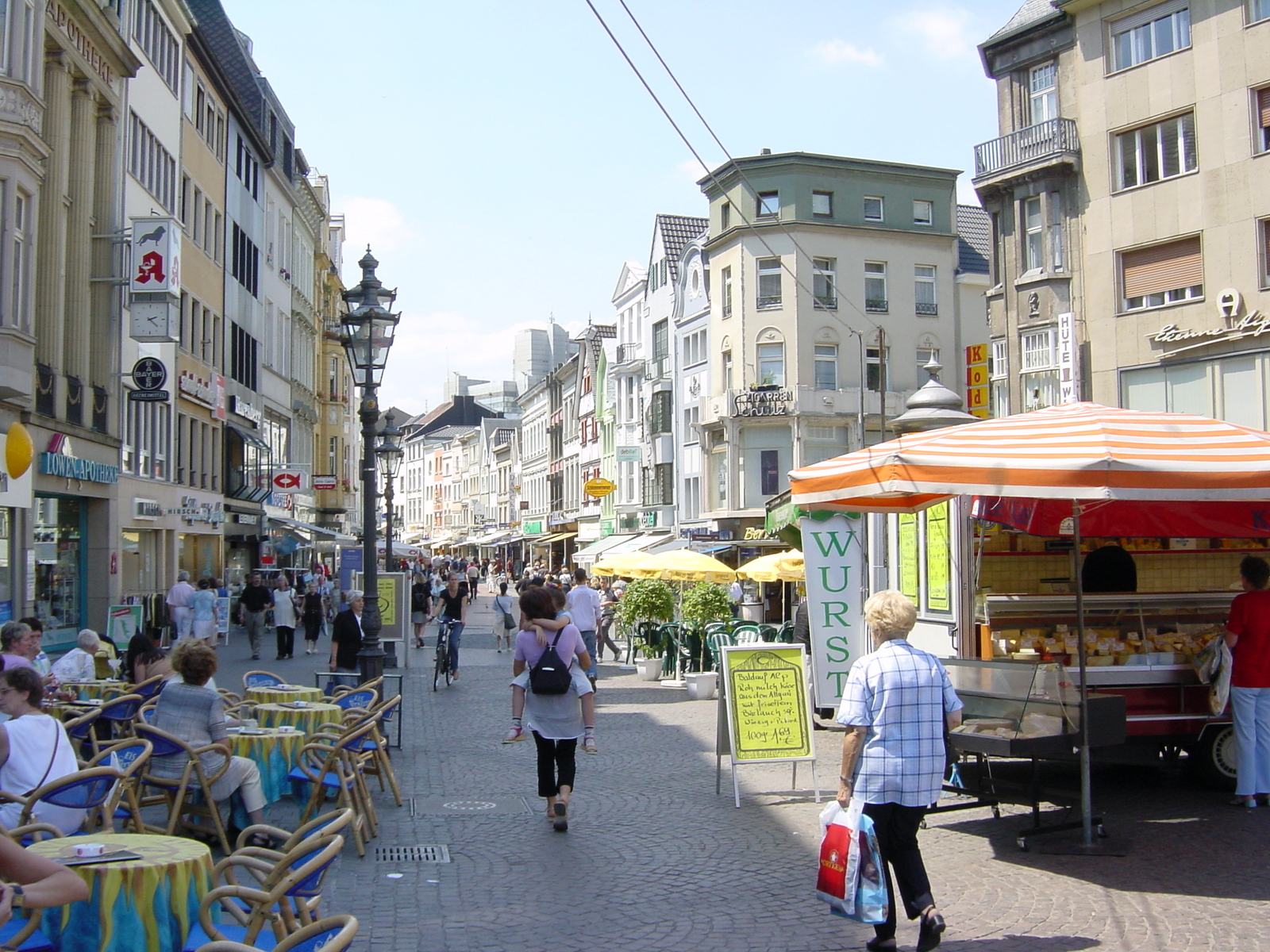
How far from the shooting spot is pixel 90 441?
22438mm

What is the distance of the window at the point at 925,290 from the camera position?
160ft

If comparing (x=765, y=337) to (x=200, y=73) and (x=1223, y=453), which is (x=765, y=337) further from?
(x=1223, y=453)

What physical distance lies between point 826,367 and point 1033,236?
52.2 feet

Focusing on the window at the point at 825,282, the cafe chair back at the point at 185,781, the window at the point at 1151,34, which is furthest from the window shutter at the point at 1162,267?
the cafe chair back at the point at 185,781

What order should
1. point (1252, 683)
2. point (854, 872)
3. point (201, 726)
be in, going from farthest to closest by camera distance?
point (1252, 683)
point (201, 726)
point (854, 872)

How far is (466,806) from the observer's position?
10070mm

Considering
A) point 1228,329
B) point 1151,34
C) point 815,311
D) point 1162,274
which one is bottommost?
point 1228,329

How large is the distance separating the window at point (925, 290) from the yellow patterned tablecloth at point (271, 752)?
42.6 meters

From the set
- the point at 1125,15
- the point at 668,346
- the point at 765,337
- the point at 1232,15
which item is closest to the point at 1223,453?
the point at 1232,15

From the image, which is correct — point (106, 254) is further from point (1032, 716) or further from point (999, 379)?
point (999, 379)

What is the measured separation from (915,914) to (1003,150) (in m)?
29.4

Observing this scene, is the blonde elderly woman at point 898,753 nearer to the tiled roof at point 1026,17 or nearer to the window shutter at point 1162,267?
the window shutter at point 1162,267

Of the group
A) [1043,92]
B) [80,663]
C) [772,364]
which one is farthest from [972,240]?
[80,663]

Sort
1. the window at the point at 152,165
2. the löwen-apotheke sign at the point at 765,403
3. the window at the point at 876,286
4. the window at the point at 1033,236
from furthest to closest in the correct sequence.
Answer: the window at the point at 876,286 → the löwen-apotheke sign at the point at 765,403 → the window at the point at 1033,236 → the window at the point at 152,165
